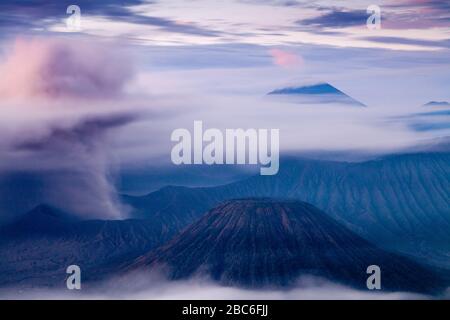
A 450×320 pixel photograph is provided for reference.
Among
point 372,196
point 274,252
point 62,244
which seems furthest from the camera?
point 372,196

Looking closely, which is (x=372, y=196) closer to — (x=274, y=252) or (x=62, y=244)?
(x=274, y=252)

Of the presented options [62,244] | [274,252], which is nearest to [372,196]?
[274,252]

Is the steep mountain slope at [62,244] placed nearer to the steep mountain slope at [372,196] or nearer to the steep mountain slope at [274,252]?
A: the steep mountain slope at [274,252]

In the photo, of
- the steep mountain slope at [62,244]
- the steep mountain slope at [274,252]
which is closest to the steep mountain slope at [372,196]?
the steep mountain slope at [274,252]

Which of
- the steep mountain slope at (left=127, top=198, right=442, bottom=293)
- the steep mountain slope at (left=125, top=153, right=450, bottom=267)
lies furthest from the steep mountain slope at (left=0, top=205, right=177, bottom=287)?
the steep mountain slope at (left=125, top=153, right=450, bottom=267)

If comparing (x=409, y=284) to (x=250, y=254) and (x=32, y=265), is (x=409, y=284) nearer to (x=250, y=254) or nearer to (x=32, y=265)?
(x=250, y=254)
